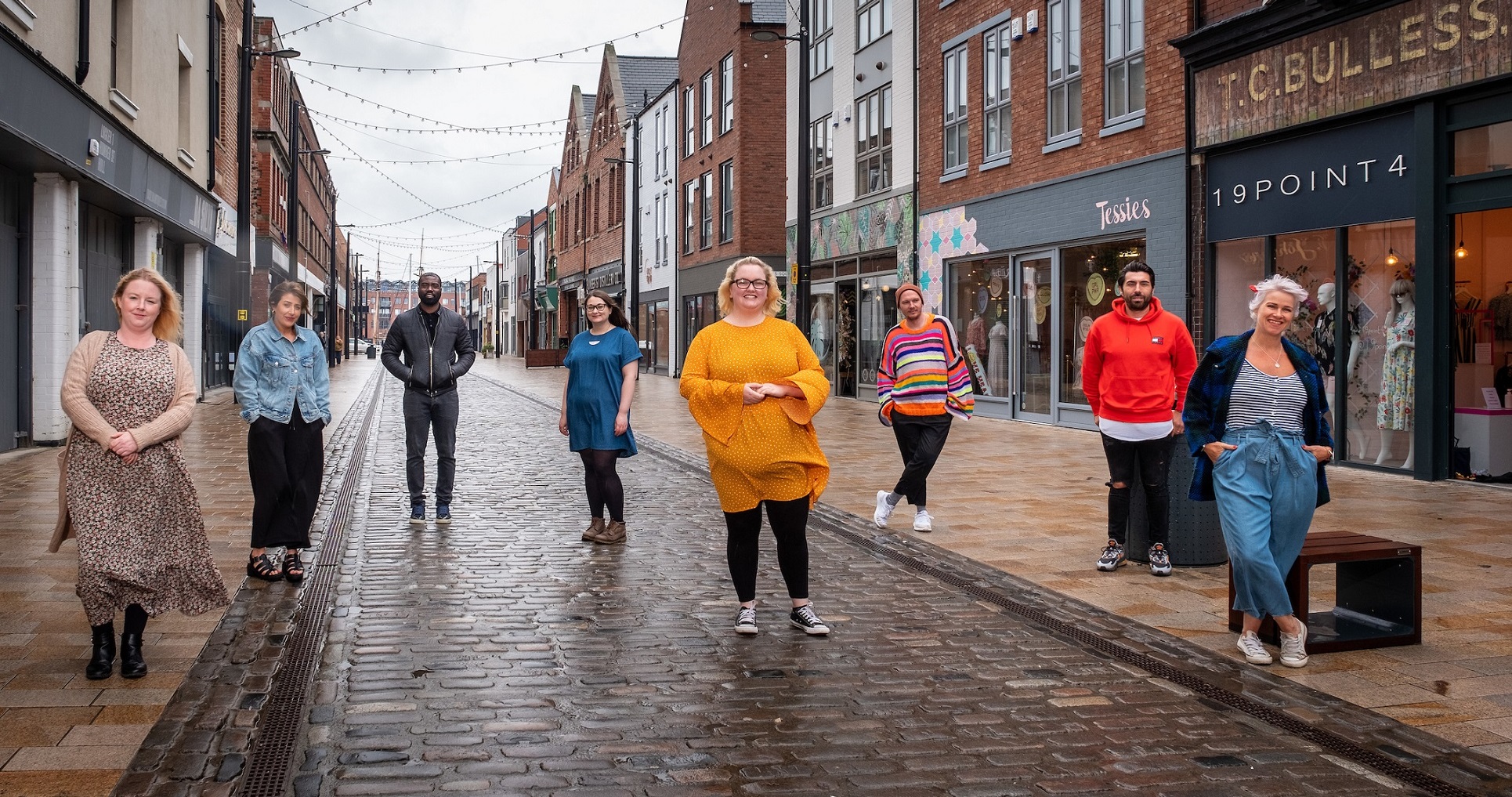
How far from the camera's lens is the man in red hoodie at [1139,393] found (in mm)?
7160

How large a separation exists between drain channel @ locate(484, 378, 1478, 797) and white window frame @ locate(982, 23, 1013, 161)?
12.2 m

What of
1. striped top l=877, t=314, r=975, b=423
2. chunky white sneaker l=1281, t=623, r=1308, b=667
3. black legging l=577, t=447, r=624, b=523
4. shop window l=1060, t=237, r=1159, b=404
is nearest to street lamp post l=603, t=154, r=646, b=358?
shop window l=1060, t=237, r=1159, b=404

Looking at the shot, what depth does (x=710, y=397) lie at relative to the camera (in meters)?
5.52

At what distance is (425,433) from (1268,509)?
5940 mm

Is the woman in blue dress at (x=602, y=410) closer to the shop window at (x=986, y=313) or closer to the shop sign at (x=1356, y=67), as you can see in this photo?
the shop sign at (x=1356, y=67)

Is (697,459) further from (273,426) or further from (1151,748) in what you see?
(1151,748)

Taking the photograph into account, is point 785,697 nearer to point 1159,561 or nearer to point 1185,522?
point 1159,561

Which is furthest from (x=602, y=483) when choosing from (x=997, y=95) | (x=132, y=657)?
(x=997, y=95)

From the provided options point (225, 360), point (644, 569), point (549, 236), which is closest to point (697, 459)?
point (644, 569)

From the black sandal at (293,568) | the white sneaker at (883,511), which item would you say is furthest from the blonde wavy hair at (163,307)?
the white sneaker at (883,511)

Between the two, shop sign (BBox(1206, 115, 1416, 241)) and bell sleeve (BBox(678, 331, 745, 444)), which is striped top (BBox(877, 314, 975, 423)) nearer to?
bell sleeve (BBox(678, 331, 745, 444))

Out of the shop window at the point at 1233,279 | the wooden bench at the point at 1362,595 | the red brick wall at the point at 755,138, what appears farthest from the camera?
the red brick wall at the point at 755,138

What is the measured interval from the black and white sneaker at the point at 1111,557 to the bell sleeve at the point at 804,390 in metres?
2.56

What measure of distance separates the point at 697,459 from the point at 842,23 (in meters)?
15.1
